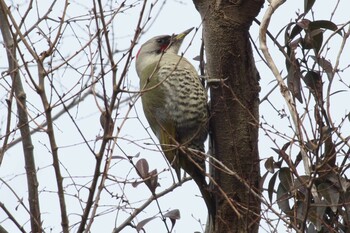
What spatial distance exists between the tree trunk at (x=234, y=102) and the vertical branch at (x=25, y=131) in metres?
0.90

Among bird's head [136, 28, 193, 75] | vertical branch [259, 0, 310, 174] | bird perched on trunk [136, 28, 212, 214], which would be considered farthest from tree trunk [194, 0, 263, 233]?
bird's head [136, 28, 193, 75]

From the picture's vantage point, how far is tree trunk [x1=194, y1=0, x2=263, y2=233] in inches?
140

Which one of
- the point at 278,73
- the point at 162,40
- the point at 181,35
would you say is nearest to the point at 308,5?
the point at 278,73

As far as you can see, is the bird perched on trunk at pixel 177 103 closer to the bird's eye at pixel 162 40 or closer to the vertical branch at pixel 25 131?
the bird's eye at pixel 162 40

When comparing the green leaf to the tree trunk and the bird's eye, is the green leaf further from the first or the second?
the bird's eye

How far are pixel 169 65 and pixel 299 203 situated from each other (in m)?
1.45

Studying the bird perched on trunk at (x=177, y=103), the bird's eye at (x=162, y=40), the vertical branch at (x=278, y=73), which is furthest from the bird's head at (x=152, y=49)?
the vertical branch at (x=278, y=73)

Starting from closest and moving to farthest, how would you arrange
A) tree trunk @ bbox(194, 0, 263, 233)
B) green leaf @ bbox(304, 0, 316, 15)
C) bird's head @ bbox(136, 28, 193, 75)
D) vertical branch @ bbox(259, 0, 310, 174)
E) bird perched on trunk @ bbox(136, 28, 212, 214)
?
1. vertical branch @ bbox(259, 0, 310, 174)
2. tree trunk @ bbox(194, 0, 263, 233)
3. green leaf @ bbox(304, 0, 316, 15)
4. bird perched on trunk @ bbox(136, 28, 212, 214)
5. bird's head @ bbox(136, 28, 193, 75)

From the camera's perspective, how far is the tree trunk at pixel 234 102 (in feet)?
11.6

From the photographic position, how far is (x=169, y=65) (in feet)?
15.1

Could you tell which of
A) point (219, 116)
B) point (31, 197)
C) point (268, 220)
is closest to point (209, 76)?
point (219, 116)

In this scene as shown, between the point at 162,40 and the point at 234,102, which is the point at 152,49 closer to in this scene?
the point at 162,40

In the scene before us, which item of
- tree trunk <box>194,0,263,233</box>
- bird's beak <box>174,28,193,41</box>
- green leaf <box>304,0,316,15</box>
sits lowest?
tree trunk <box>194,0,263,233</box>

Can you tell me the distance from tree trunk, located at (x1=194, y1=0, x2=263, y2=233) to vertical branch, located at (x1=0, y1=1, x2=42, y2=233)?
90 centimetres
